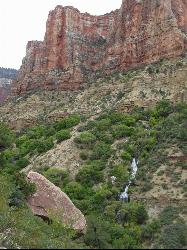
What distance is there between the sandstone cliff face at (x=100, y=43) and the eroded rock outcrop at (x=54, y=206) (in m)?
52.3

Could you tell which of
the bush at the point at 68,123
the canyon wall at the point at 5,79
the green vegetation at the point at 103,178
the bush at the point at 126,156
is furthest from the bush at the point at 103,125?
the canyon wall at the point at 5,79

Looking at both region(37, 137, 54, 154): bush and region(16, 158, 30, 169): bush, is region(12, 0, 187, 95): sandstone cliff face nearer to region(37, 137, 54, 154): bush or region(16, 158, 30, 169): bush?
region(37, 137, 54, 154): bush

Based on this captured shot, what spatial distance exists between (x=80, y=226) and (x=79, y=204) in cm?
1572

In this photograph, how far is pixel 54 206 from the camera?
3300 cm

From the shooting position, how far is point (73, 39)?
101938 mm

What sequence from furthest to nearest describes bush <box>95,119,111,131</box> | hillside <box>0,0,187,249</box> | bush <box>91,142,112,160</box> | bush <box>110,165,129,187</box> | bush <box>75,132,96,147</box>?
bush <box>95,119,111,131</box>
bush <box>75,132,96,147</box>
bush <box>91,142,112,160</box>
bush <box>110,165,129,187</box>
hillside <box>0,0,187,249</box>

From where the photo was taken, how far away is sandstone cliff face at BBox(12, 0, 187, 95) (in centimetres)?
8644

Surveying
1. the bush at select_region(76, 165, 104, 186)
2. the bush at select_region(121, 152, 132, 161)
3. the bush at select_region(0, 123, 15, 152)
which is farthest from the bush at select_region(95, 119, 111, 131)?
the bush at select_region(76, 165, 104, 186)

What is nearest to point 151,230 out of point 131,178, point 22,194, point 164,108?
point 22,194

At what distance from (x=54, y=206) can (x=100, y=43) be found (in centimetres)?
7402

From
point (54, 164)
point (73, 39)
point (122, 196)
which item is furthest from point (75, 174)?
point (73, 39)

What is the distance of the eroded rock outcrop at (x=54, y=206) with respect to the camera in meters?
32.3

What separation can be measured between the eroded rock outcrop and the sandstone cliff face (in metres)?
52.3

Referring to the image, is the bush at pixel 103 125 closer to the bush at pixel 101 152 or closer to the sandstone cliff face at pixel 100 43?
the bush at pixel 101 152
